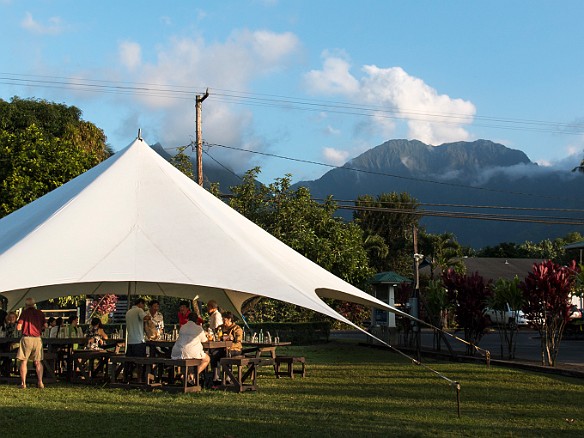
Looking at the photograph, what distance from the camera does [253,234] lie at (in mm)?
12633

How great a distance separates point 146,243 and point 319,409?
3254mm

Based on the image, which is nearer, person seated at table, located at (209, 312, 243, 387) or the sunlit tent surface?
the sunlit tent surface

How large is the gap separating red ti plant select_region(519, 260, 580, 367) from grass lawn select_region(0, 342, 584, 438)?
192 centimetres

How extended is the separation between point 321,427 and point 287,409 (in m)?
1.30

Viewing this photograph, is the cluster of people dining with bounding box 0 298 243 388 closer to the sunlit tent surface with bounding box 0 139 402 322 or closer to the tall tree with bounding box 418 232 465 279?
the sunlit tent surface with bounding box 0 139 402 322

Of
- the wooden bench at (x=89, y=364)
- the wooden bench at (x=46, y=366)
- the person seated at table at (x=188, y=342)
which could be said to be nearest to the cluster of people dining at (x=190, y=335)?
the person seated at table at (x=188, y=342)

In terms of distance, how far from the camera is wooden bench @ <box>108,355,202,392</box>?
431 inches

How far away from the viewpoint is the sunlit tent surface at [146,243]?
10.2 metres

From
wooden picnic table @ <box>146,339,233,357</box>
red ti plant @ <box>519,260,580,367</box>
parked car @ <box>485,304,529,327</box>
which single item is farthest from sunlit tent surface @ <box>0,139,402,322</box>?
parked car @ <box>485,304,529,327</box>

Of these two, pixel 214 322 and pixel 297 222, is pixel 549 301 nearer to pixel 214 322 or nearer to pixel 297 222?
pixel 214 322

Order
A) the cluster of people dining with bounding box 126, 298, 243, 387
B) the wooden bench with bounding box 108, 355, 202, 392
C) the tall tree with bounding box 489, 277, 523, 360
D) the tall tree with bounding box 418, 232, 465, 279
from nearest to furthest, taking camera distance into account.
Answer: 1. the wooden bench with bounding box 108, 355, 202, 392
2. the cluster of people dining with bounding box 126, 298, 243, 387
3. the tall tree with bounding box 489, 277, 523, 360
4. the tall tree with bounding box 418, 232, 465, 279

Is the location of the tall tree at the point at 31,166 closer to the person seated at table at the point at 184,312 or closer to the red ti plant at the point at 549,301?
the person seated at table at the point at 184,312

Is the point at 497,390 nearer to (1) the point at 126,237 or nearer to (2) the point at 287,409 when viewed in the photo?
(2) the point at 287,409

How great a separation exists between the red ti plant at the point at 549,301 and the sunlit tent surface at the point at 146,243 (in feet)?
16.3
